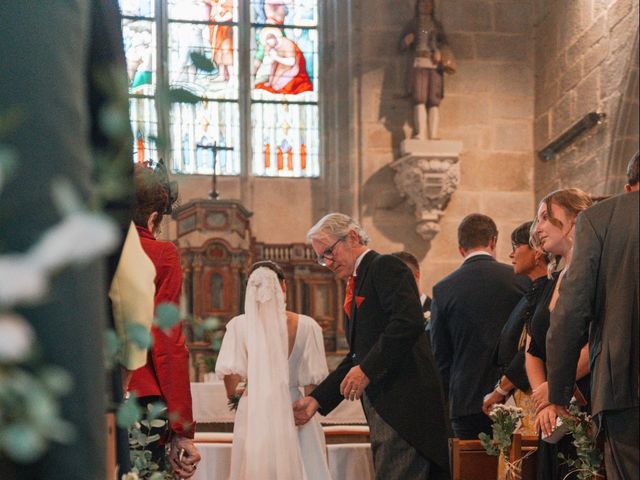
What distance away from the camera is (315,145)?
43.0 feet

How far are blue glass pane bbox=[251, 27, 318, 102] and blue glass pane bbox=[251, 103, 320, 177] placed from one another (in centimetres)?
14

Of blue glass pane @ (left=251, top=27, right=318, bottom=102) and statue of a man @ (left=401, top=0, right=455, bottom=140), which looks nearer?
statue of a man @ (left=401, top=0, right=455, bottom=140)

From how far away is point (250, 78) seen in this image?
13133 mm

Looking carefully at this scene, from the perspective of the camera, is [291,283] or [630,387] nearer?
[630,387]

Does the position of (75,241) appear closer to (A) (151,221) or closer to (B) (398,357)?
(A) (151,221)

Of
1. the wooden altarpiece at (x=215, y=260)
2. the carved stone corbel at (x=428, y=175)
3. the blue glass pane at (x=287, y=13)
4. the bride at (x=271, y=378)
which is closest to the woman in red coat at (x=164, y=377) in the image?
the bride at (x=271, y=378)

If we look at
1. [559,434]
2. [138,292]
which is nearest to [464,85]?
[559,434]

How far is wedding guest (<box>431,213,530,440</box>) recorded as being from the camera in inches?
218

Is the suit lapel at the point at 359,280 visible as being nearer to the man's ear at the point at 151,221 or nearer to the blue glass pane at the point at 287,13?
the man's ear at the point at 151,221

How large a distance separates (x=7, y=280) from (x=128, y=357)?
895 mm

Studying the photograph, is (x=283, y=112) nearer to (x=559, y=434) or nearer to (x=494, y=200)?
(x=494, y=200)

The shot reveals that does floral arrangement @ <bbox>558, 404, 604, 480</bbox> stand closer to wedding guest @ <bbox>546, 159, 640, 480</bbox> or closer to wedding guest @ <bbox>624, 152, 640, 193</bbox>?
wedding guest @ <bbox>546, 159, 640, 480</bbox>

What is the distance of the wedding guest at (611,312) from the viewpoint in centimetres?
306

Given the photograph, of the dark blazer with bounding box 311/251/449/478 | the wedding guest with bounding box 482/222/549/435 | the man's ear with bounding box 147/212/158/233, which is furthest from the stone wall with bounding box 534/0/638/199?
the man's ear with bounding box 147/212/158/233
